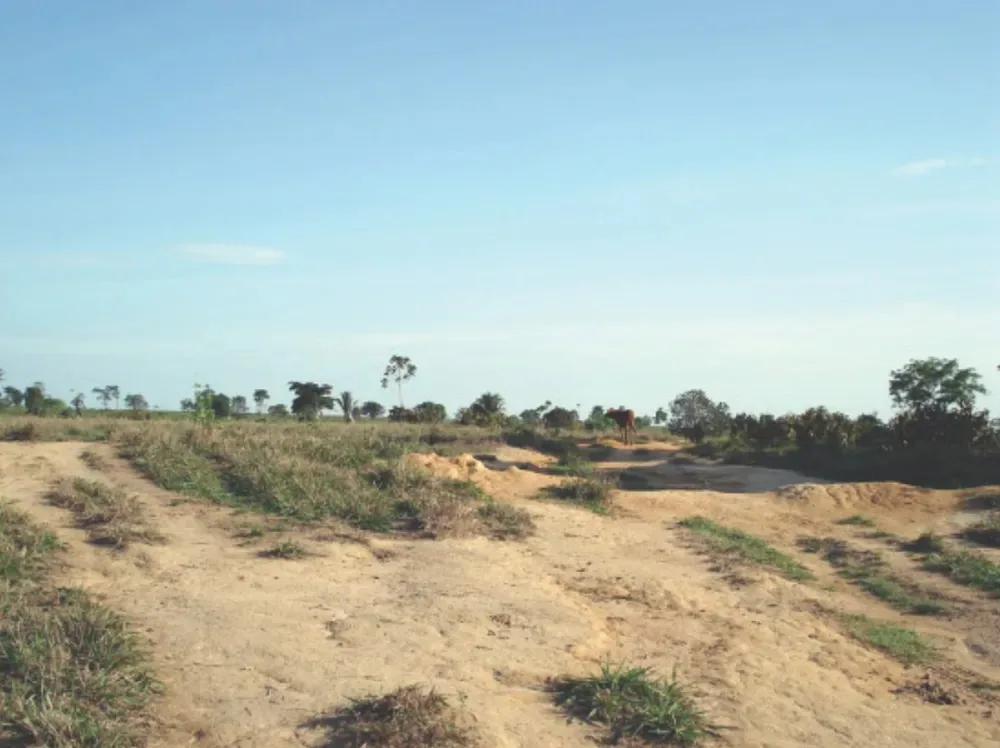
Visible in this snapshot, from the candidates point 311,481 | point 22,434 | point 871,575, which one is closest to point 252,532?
point 311,481

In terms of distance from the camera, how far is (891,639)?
313 inches

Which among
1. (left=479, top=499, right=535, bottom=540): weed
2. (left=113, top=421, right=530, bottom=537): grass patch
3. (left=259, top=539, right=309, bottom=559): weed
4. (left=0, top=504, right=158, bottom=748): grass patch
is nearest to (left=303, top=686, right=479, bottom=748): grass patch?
(left=0, top=504, right=158, bottom=748): grass patch

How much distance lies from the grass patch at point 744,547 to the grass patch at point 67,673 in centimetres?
721

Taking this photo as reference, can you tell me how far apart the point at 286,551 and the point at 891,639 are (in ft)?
19.1

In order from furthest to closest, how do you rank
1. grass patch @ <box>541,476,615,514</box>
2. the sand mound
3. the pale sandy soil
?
the sand mound → grass patch @ <box>541,476,615,514</box> → the pale sandy soil

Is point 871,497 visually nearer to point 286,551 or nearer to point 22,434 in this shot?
point 286,551

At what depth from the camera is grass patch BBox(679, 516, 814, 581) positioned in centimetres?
1040

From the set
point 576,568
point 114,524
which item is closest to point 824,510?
point 576,568

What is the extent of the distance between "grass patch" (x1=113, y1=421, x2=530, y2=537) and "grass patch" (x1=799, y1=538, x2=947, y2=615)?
13.4 feet

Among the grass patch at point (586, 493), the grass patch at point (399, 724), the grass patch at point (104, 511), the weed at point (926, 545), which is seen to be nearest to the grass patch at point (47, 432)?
the grass patch at point (104, 511)

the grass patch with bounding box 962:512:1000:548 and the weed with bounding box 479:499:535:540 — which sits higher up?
the weed with bounding box 479:499:535:540

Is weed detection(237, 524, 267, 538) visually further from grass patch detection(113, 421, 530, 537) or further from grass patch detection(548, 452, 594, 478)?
grass patch detection(548, 452, 594, 478)

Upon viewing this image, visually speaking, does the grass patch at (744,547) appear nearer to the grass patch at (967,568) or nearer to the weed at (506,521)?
the grass patch at (967,568)

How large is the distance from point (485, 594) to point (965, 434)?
17.5 metres
